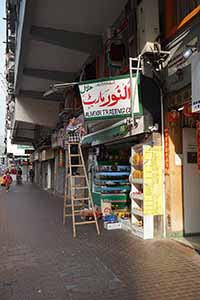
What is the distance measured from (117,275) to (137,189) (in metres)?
3.60

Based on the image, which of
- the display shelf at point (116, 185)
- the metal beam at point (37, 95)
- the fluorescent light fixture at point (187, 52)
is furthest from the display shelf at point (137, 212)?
the metal beam at point (37, 95)

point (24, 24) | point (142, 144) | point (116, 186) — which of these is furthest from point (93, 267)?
point (24, 24)

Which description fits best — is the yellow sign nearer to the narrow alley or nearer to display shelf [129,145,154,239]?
display shelf [129,145,154,239]

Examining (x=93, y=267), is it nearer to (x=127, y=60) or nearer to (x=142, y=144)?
(x=142, y=144)

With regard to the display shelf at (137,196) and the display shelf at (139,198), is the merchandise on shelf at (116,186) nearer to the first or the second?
the display shelf at (139,198)

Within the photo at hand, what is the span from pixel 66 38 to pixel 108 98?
428 centimetres

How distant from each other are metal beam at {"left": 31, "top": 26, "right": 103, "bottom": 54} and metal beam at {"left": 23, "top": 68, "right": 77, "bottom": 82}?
3823 millimetres

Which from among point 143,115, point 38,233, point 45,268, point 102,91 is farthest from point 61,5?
point 45,268

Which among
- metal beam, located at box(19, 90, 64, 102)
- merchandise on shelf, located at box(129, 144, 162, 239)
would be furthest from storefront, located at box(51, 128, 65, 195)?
merchandise on shelf, located at box(129, 144, 162, 239)

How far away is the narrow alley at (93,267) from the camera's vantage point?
4695 millimetres

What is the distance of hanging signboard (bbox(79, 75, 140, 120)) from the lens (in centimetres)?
803

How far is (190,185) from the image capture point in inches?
315

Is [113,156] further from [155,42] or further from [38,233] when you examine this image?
[155,42]

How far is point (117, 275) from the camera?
539 cm
